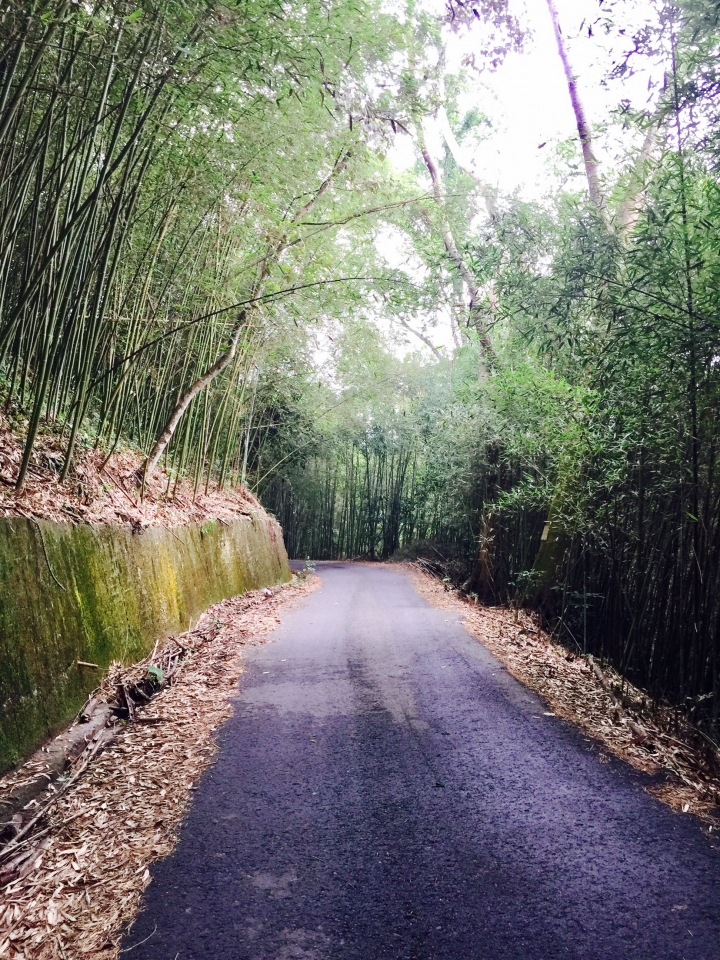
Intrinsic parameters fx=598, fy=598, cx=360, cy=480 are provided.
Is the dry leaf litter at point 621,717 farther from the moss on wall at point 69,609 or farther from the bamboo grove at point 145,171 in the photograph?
the bamboo grove at point 145,171

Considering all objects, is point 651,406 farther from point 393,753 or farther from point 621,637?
point 393,753

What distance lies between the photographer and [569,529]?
15.3ft

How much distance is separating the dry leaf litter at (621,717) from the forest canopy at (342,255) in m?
0.19

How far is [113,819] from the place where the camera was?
201cm

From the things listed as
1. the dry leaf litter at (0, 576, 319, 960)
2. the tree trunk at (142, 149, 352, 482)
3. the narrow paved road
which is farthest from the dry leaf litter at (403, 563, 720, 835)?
the tree trunk at (142, 149, 352, 482)

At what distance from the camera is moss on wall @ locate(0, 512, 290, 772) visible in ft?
7.43

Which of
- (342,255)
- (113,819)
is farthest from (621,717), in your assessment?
(342,255)

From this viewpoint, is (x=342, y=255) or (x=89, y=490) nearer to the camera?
(x=89, y=490)

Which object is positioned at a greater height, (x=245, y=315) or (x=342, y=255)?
(x=342, y=255)

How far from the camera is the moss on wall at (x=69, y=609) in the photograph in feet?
7.43

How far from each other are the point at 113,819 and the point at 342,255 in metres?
5.32

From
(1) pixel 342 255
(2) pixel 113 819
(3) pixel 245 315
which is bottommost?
(2) pixel 113 819

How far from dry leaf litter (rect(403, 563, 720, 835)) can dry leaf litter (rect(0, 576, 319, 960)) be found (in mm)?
1771

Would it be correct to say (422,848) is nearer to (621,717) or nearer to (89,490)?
(621,717)
